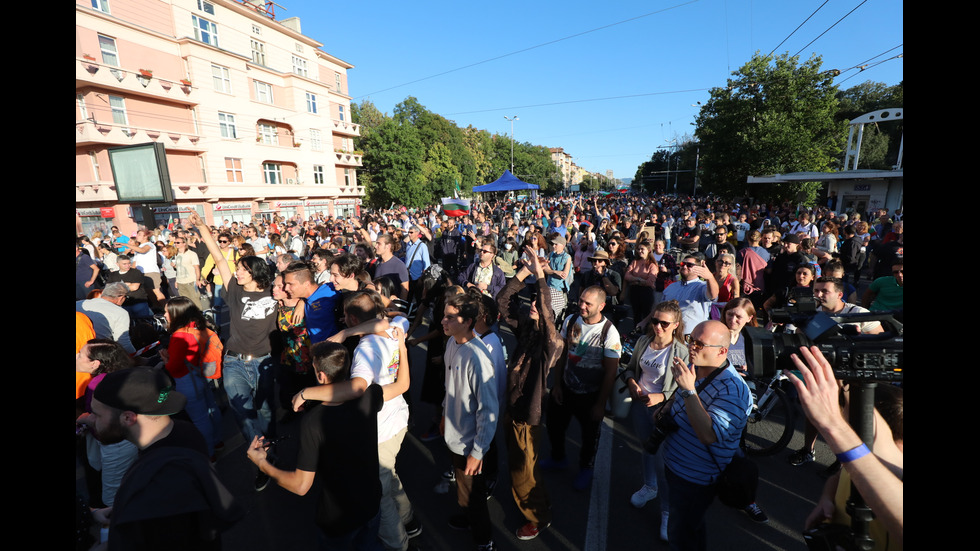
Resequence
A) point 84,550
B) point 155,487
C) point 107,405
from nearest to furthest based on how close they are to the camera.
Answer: point 155,487 → point 107,405 → point 84,550

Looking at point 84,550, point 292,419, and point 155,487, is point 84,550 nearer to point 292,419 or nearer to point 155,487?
point 155,487

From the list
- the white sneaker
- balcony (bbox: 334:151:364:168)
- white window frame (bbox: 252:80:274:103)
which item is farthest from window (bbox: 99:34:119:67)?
the white sneaker

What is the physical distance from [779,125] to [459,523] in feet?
101

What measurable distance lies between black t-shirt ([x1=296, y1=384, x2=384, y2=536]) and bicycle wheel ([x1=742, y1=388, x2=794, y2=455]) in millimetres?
3371

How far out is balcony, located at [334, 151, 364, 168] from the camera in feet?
112

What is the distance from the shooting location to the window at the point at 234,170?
26.0 metres

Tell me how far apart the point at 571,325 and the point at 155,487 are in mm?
2720

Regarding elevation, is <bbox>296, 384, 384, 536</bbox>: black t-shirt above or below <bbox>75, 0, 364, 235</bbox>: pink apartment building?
below

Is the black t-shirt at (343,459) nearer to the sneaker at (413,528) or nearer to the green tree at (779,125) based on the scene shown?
the sneaker at (413,528)

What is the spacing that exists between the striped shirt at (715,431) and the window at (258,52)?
3493cm

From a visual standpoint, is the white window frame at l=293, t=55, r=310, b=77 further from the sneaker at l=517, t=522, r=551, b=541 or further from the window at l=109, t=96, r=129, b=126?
the sneaker at l=517, t=522, r=551, b=541

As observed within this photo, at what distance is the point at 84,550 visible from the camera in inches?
84.1
